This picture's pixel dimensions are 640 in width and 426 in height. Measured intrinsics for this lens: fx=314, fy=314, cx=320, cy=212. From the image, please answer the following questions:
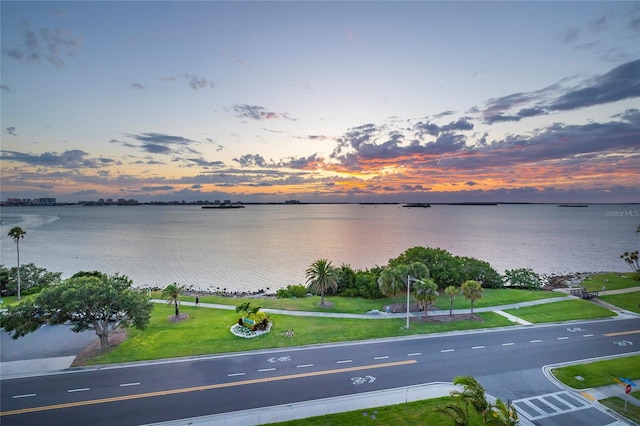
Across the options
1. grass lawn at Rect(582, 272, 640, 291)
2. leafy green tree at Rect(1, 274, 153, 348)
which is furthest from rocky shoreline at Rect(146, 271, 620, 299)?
leafy green tree at Rect(1, 274, 153, 348)

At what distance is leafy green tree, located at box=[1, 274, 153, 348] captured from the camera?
29.8 m

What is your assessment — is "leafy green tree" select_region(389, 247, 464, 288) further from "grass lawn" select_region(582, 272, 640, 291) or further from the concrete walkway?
the concrete walkway

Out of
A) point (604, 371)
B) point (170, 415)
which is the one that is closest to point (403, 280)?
point (604, 371)

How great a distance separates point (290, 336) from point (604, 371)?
29.7 meters

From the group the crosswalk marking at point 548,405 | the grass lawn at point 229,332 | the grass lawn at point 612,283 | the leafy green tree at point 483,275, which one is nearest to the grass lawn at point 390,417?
the crosswalk marking at point 548,405

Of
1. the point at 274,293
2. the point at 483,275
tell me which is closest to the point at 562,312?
the point at 483,275

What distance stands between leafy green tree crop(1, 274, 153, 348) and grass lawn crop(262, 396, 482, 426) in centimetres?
2042

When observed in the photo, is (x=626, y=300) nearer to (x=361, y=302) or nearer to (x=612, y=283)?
(x=612, y=283)

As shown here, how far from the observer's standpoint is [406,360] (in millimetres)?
30031

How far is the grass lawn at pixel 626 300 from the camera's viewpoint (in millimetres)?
46188

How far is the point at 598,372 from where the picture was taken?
2805 centimetres

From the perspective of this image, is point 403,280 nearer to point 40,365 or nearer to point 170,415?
point 170,415

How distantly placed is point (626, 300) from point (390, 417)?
50.8 metres

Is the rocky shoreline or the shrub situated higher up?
the shrub
